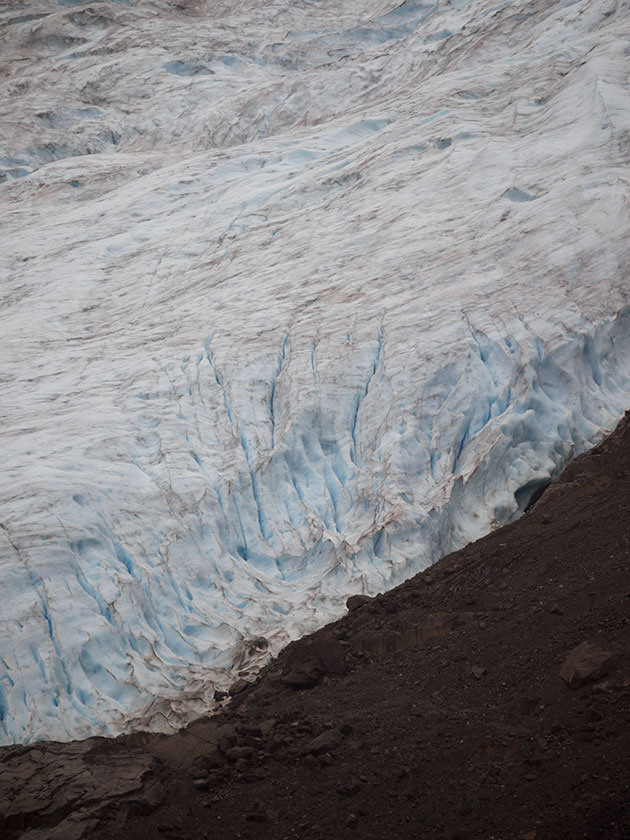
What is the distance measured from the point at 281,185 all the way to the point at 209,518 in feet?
29.3

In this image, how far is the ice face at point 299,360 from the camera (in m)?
8.38

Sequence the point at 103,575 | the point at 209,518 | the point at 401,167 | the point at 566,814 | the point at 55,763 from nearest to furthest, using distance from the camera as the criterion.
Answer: the point at 566,814 < the point at 55,763 < the point at 103,575 < the point at 209,518 < the point at 401,167

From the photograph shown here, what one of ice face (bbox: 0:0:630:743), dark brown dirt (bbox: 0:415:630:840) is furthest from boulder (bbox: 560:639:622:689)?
ice face (bbox: 0:0:630:743)

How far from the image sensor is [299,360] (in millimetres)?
11133

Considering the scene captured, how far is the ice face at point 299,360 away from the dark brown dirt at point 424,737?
4.77 feet

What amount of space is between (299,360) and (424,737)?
21.7 ft

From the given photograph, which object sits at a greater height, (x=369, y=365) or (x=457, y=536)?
(x=369, y=365)

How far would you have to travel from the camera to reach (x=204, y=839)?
4.89 m

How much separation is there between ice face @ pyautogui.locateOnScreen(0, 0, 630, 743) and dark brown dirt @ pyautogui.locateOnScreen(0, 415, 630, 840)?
1453 millimetres

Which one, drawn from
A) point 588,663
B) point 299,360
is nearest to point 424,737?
point 588,663

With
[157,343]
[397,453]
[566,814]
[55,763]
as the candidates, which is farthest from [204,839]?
[157,343]

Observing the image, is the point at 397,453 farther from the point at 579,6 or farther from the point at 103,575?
the point at 579,6

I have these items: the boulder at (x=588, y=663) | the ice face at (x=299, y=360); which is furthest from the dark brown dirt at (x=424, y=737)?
the ice face at (x=299, y=360)

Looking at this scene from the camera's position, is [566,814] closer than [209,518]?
Yes
